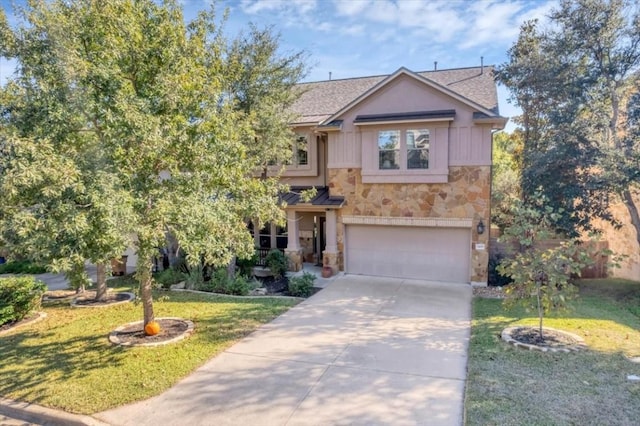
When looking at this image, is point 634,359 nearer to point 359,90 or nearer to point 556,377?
point 556,377

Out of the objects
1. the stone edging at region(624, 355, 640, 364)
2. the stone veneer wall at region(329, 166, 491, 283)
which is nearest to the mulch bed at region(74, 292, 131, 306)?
the stone veneer wall at region(329, 166, 491, 283)

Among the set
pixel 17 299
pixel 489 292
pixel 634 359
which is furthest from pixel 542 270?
pixel 17 299

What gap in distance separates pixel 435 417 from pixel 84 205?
19.1ft

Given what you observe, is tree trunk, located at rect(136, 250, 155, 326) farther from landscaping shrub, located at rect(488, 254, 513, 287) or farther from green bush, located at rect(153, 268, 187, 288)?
landscaping shrub, located at rect(488, 254, 513, 287)

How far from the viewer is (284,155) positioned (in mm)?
13000

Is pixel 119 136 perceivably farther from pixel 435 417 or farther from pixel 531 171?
pixel 531 171

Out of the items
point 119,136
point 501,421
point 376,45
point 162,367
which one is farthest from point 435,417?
point 376,45

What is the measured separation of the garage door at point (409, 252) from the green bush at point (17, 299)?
31.2 feet

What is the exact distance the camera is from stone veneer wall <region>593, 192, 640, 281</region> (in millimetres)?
12914

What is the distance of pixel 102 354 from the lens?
7.38 m

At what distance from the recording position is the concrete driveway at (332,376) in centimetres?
530

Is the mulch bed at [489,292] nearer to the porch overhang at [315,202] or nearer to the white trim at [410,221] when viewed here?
the white trim at [410,221]

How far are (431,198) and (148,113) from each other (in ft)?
30.8

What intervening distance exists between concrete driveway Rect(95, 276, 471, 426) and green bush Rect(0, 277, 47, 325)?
18.7 feet
